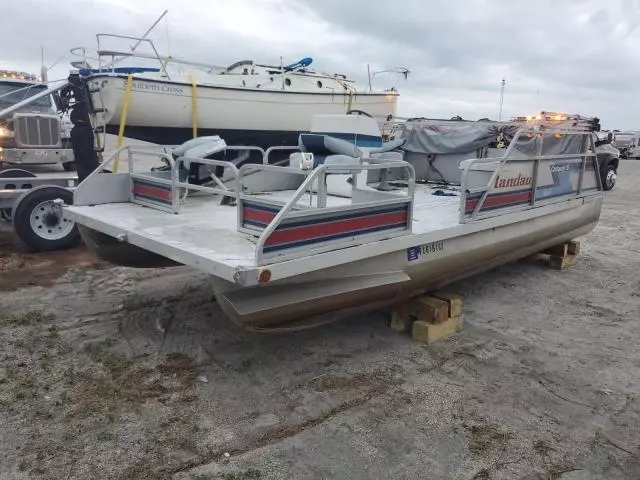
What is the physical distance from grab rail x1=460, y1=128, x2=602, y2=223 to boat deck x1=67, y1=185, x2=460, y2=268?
0.24 metres

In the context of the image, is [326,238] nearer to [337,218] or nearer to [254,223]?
[337,218]

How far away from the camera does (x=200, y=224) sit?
4418mm

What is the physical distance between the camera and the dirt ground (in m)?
2.92

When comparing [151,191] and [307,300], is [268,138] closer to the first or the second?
[151,191]

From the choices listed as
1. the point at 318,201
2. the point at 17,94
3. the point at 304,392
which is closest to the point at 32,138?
the point at 17,94

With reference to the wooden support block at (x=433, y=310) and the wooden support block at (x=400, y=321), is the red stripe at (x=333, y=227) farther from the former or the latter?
the wooden support block at (x=400, y=321)

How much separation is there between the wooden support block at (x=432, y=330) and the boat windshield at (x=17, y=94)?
293 inches

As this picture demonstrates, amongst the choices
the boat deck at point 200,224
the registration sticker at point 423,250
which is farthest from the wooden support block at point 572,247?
the registration sticker at point 423,250

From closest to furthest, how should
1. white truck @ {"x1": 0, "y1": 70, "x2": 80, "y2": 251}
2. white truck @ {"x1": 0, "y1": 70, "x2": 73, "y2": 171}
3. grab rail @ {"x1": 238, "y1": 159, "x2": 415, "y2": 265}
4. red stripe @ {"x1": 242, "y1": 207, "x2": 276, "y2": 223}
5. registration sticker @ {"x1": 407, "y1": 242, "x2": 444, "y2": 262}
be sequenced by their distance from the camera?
grab rail @ {"x1": 238, "y1": 159, "x2": 415, "y2": 265}
red stripe @ {"x1": 242, "y1": 207, "x2": 276, "y2": 223}
registration sticker @ {"x1": 407, "y1": 242, "x2": 444, "y2": 262}
white truck @ {"x1": 0, "y1": 70, "x2": 80, "y2": 251}
white truck @ {"x1": 0, "y1": 70, "x2": 73, "y2": 171}

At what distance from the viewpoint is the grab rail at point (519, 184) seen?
15.7 feet

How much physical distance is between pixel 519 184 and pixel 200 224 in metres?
3.13

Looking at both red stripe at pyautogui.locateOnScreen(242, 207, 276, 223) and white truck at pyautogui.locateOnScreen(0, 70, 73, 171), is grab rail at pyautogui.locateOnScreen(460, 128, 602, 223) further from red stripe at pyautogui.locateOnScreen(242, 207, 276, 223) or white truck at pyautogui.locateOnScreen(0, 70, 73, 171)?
white truck at pyautogui.locateOnScreen(0, 70, 73, 171)

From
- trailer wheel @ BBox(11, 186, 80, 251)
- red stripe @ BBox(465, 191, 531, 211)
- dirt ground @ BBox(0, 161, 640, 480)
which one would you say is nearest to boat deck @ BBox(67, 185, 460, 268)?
red stripe @ BBox(465, 191, 531, 211)

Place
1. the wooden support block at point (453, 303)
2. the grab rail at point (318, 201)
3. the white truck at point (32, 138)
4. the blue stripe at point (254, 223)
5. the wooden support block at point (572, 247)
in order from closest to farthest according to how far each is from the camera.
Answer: the grab rail at point (318, 201) < the blue stripe at point (254, 223) < the wooden support block at point (453, 303) < the wooden support block at point (572, 247) < the white truck at point (32, 138)
